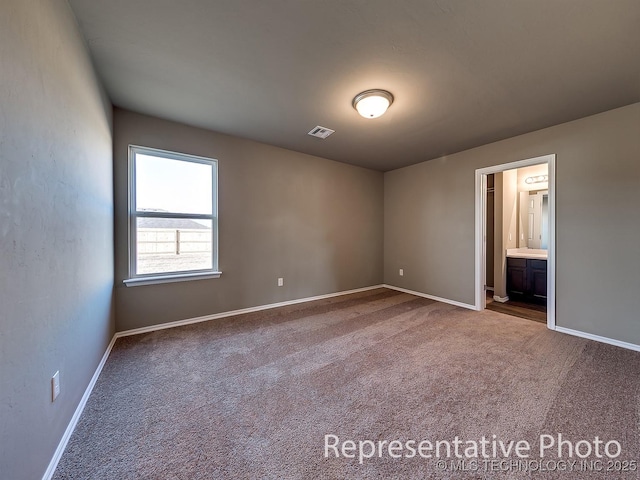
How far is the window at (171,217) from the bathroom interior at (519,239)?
447 centimetres

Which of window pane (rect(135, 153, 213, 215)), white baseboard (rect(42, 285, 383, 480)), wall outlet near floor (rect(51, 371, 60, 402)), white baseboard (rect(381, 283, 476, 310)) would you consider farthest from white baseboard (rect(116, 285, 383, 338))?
wall outlet near floor (rect(51, 371, 60, 402))

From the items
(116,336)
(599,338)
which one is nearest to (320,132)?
(116,336)

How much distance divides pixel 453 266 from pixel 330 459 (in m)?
3.57

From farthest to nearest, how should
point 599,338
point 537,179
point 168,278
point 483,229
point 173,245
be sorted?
1. point 537,179
2. point 483,229
3. point 173,245
4. point 168,278
5. point 599,338

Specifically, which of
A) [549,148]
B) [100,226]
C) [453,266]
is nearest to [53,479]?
[100,226]

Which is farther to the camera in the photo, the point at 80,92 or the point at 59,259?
the point at 80,92

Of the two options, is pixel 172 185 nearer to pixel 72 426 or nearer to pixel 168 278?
Result: pixel 168 278

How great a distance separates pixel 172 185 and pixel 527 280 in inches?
221

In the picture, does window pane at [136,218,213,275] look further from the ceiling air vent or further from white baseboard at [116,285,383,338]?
the ceiling air vent

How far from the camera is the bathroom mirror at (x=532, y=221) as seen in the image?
4480mm

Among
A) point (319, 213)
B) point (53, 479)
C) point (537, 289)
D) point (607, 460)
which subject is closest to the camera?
point (53, 479)

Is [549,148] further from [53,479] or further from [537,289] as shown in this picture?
[53,479]

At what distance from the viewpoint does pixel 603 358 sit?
2.31 metres

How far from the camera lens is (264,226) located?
3.75 metres
